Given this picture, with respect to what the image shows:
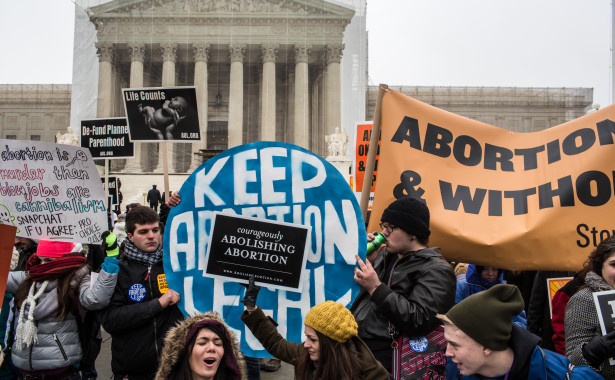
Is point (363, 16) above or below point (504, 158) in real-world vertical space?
above

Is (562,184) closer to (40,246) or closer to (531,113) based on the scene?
(40,246)

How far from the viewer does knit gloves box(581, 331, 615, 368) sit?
2.15 m

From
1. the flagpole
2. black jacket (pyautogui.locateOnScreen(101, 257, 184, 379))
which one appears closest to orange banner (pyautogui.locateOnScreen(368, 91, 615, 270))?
the flagpole

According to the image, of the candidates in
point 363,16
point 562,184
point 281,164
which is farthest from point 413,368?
point 363,16

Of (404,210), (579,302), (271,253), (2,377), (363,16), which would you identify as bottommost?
(2,377)

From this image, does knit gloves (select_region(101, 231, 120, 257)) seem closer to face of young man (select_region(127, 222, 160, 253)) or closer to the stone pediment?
face of young man (select_region(127, 222, 160, 253))

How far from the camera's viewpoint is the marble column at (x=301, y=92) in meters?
30.5

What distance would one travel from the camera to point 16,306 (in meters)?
3.35

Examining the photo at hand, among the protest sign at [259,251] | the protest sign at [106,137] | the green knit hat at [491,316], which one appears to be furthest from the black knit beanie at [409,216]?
the protest sign at [106,137]

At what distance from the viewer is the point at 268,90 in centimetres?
3150

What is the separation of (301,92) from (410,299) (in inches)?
1156

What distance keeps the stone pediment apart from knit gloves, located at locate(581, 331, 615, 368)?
2948 centimetres

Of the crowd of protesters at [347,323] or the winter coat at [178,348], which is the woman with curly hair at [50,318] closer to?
the crowd of protesters at [347,323]

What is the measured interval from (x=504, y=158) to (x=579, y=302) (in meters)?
1.03
